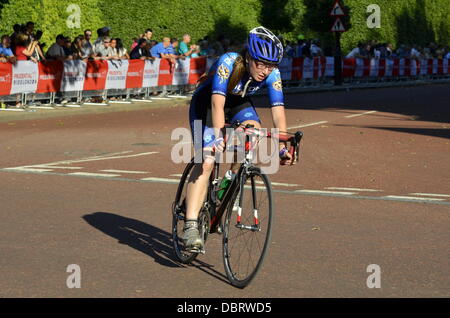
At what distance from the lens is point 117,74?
2711 centimetres

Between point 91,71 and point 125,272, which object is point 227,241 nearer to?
point 125,272

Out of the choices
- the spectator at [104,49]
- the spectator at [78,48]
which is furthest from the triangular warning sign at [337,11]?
the spectator at [78,48]

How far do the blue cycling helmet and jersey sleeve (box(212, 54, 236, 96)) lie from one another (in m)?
0.26

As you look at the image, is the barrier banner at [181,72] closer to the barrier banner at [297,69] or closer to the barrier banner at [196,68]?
the barrier banner at [196,68]

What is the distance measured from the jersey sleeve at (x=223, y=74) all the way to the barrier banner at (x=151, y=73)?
70.3 feet

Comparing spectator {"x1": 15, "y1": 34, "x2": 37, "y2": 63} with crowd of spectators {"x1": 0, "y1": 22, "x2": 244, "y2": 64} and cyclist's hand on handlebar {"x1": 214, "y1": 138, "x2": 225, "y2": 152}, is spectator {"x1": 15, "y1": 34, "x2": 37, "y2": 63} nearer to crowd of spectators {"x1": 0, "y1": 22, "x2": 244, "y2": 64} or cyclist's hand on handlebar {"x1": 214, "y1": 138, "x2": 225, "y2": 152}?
crowd of spectators {"x1": 0, "y1": 22, "x2": 244, "y2": 64}

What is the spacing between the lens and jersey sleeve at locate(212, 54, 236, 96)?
23.4ft

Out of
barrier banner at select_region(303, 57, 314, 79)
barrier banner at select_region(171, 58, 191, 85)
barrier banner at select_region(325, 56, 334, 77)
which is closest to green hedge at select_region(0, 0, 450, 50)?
barrier banner at select_region(171, 58, 191, 85)

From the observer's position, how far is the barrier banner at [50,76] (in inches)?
943

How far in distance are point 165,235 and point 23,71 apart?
14813 mm

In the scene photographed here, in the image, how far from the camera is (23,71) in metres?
23.1

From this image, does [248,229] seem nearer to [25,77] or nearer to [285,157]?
[285,157]
